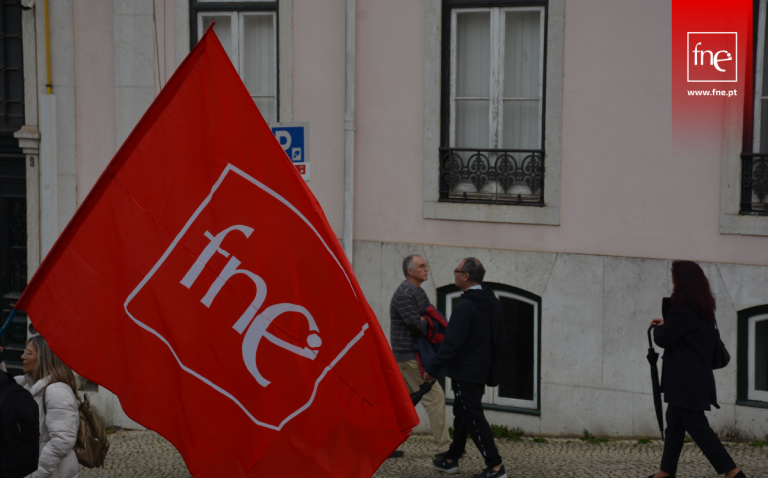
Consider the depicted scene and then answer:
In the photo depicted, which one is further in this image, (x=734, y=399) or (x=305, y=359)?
(x=734, y=399)

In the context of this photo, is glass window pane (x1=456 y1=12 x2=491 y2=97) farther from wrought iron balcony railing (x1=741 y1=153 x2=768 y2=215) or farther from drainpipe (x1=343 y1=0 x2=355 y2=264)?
wrought iron balcony railing (x1=741 y1=153 x2=768 y2=215)

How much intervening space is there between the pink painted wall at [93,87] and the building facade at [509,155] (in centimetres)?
2

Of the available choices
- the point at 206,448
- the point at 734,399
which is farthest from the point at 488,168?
the point at 206,448

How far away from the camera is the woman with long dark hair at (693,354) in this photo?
5668 mm

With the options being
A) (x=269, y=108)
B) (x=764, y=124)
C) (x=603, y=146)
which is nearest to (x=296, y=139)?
(x=269, y=108)

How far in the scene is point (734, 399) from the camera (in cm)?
720

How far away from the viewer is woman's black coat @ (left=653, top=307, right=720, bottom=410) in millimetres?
5680

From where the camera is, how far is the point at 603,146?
7555 mm

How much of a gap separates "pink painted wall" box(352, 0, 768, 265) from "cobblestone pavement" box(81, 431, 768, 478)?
1.76m

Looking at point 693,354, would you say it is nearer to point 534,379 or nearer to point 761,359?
point 761,359

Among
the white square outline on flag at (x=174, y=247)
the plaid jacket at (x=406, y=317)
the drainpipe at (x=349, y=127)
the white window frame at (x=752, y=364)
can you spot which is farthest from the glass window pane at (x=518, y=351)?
the white square outline on flag at (x=174, y=247)

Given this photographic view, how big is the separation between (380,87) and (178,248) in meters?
4.88

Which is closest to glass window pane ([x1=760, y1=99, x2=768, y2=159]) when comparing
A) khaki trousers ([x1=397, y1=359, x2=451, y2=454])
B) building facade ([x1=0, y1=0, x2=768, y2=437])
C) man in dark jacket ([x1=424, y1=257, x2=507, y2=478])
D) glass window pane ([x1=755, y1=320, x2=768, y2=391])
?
building facade ([x1=0, y1=0, x2=768, y2=437])

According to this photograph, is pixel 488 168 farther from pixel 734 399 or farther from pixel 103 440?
pixel 103 440
